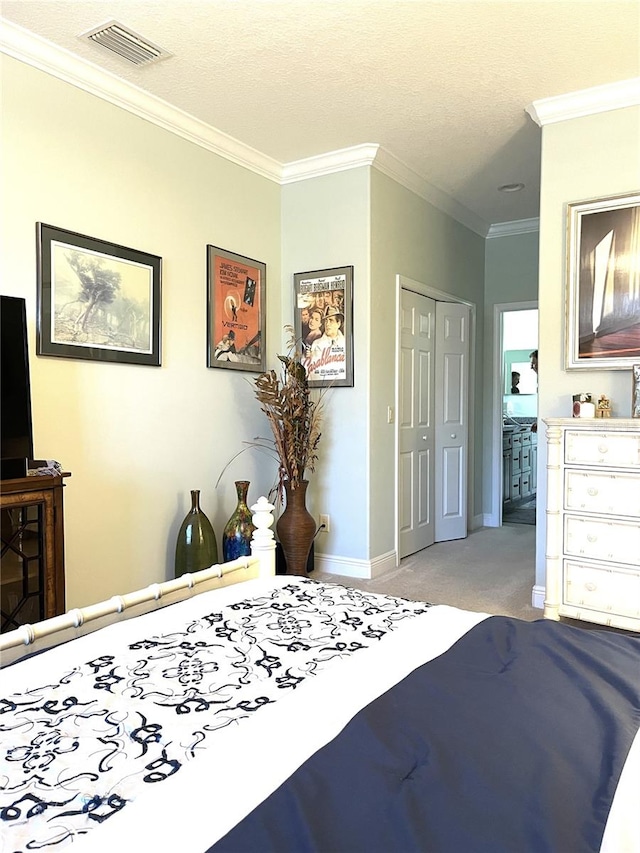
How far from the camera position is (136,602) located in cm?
164

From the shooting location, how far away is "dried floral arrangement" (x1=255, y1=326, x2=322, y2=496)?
12.6 ft

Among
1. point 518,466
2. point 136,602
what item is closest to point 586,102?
point 136,602

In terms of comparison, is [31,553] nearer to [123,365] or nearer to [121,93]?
[123,365]

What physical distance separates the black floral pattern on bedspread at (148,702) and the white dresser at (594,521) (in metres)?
1.61

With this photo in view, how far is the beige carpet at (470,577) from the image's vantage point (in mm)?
3594

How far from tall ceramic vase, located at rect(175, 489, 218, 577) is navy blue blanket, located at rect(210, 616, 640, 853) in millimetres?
2256

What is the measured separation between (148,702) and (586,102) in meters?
3.54

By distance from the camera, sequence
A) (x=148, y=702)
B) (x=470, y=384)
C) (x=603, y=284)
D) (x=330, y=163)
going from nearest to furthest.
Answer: (x=148, y=702)
(x=603, y=284)
(x=330, y=163)
(x=470, y=384)

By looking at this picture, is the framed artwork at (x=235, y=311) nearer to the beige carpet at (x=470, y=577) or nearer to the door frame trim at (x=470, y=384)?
the door frame trim at (x=470, y=384)

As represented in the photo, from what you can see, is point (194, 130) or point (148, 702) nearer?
point (148, 702)

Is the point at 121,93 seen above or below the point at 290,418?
above

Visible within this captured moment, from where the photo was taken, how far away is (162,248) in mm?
3424

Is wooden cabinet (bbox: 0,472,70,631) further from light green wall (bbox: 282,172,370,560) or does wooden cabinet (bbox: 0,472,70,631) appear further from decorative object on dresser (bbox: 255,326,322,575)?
light green wall (bbox: 282,172,370,560)

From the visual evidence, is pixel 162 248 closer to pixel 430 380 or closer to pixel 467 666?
pixel 430 380
